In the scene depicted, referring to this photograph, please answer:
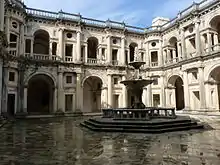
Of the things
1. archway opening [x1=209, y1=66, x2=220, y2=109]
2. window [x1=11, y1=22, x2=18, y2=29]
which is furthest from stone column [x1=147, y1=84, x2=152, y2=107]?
window [x1=11, y1=22, x2=18, y2=29]

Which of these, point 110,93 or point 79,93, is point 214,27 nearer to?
point 110,93

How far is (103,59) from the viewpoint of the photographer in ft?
95.2

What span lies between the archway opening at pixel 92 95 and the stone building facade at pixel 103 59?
0.16m

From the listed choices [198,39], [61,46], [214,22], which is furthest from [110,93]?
[214,22]

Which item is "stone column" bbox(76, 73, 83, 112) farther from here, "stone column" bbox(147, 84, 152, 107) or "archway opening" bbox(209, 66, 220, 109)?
"archway opening" bbox(209, 66, 220, 109)

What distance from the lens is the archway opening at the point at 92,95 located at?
31578 millimetres

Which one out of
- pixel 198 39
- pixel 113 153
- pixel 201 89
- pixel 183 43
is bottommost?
pixel 113 153

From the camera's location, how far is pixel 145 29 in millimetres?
32125

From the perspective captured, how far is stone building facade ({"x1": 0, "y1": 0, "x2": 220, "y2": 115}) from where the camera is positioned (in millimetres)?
22703

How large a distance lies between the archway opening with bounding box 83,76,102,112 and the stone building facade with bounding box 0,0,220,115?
6.3 inches

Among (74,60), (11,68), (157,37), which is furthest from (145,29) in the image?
(11,68)

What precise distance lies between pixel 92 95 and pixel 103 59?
6566 mm

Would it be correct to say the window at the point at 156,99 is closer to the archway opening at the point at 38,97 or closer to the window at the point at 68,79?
the window at the point at 68,79

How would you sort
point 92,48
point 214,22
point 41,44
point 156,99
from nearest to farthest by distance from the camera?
point 214,22 → point 41,44 → point 156,99 → point 92,48
